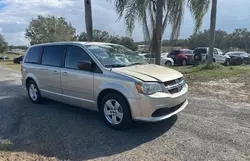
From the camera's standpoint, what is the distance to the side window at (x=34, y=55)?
6634 mm

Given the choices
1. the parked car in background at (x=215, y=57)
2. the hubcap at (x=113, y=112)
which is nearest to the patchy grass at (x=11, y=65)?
the parked car in background at (x=215, y=57)

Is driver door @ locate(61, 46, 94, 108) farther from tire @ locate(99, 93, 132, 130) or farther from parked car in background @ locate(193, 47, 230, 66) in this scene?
parked car in background @ locate(193, 47, 230, 66)

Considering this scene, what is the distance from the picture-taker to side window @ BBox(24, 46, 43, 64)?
6.63 metres

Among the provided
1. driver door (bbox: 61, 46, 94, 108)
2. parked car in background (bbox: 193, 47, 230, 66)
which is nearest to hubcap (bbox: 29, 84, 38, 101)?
driver door (bbox: 61, 46, 94, 108)

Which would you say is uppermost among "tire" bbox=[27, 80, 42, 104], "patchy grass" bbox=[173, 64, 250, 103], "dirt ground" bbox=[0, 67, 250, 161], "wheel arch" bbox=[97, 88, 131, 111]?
"wheel arch" bbox=[97, 88, 131, 111]

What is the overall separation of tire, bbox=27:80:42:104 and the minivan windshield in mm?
2480

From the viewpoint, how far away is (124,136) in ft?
14.3

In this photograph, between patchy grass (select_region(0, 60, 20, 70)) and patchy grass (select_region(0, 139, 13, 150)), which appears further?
patchy grass (select_region(0, 60, 20, 70))

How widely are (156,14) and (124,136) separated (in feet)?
25.2

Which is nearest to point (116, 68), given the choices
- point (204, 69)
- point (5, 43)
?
point (204, 69)

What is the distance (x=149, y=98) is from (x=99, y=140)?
3.95 ft

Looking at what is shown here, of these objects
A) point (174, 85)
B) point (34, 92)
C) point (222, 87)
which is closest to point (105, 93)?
point (174, 85)

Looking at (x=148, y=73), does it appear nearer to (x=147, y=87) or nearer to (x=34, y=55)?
(x=147, y=87)

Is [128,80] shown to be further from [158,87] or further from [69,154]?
[69,154]
